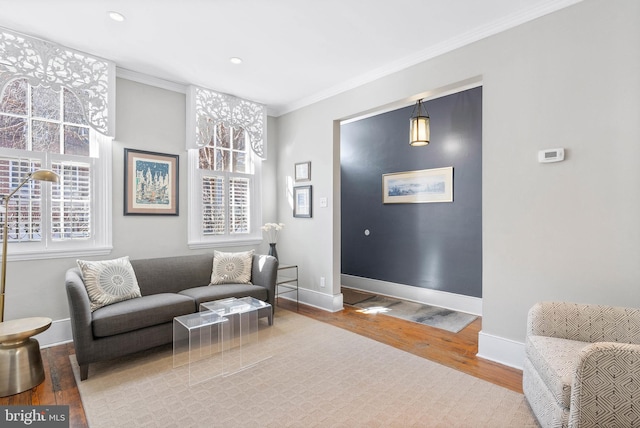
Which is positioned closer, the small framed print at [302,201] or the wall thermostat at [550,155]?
the wall thermostat at [550,155]

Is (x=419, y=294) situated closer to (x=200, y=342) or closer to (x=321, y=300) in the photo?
(x=321, y=300)

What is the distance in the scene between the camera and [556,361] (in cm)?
168

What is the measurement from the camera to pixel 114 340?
8.36 ft

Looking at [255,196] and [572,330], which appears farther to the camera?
[255,196]

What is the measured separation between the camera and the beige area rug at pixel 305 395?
1.93m

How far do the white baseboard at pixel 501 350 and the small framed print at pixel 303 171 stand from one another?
2.86 m

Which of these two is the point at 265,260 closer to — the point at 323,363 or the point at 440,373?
the point at 323,363

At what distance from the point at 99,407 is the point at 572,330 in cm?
308

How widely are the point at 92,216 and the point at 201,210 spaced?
117 centimetres

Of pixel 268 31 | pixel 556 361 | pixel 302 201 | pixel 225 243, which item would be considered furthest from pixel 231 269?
pixel 556 361

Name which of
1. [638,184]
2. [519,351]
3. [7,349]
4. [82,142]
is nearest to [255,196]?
[82,142]

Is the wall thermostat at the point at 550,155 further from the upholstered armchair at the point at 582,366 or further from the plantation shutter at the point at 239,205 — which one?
the plantation shutter at the point at 239,205

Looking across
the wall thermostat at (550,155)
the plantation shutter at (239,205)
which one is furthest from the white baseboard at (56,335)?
the wall thermostat at (550,155)

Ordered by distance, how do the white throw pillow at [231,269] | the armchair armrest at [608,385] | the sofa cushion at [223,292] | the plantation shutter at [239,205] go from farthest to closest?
1. the plantation shutter at [239,205]
2. the white throw pillow at [231,269]
3. the sofa cushion at [223,292]
4. the armchair armrest at [608,385]
